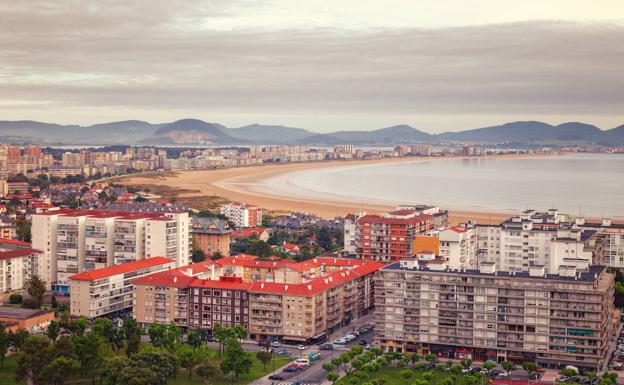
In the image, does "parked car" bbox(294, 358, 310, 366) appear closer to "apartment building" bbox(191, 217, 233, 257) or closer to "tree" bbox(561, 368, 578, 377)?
"tree" bbox(561, 368, 578, 377)

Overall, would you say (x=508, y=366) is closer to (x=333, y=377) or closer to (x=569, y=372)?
(x=569, y=372)

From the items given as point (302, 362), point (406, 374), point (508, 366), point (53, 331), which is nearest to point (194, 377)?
point (302, 362)

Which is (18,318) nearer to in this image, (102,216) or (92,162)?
(102,216)

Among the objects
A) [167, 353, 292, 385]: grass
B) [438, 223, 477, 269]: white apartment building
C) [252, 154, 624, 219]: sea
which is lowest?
[167, 353, 292, 385]: grass

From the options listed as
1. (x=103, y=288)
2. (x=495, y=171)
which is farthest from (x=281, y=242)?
(x=495, y=171)

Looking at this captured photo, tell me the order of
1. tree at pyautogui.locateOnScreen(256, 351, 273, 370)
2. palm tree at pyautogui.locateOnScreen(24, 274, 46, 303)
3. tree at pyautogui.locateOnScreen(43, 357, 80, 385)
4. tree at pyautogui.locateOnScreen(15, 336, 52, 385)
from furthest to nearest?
1. palm tree at pyautogui.locateOnScreen(24, 274, 46, 303)
2. tree at pyautogui.locateOnScreen(256, 351, 273, 370)
3. tree at pyautogui.locateOnScreen(15, 336, 52, 385)
4. tree at pyautogui.locateOnScreen(43, 357, 80, 385)

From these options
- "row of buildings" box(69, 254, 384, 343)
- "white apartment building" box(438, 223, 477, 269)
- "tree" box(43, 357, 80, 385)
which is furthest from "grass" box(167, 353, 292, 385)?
"white apartment building" box(438, 223, 477, 269)

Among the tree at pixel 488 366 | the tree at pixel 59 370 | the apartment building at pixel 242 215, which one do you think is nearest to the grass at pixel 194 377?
the tree at pixel 59 370
